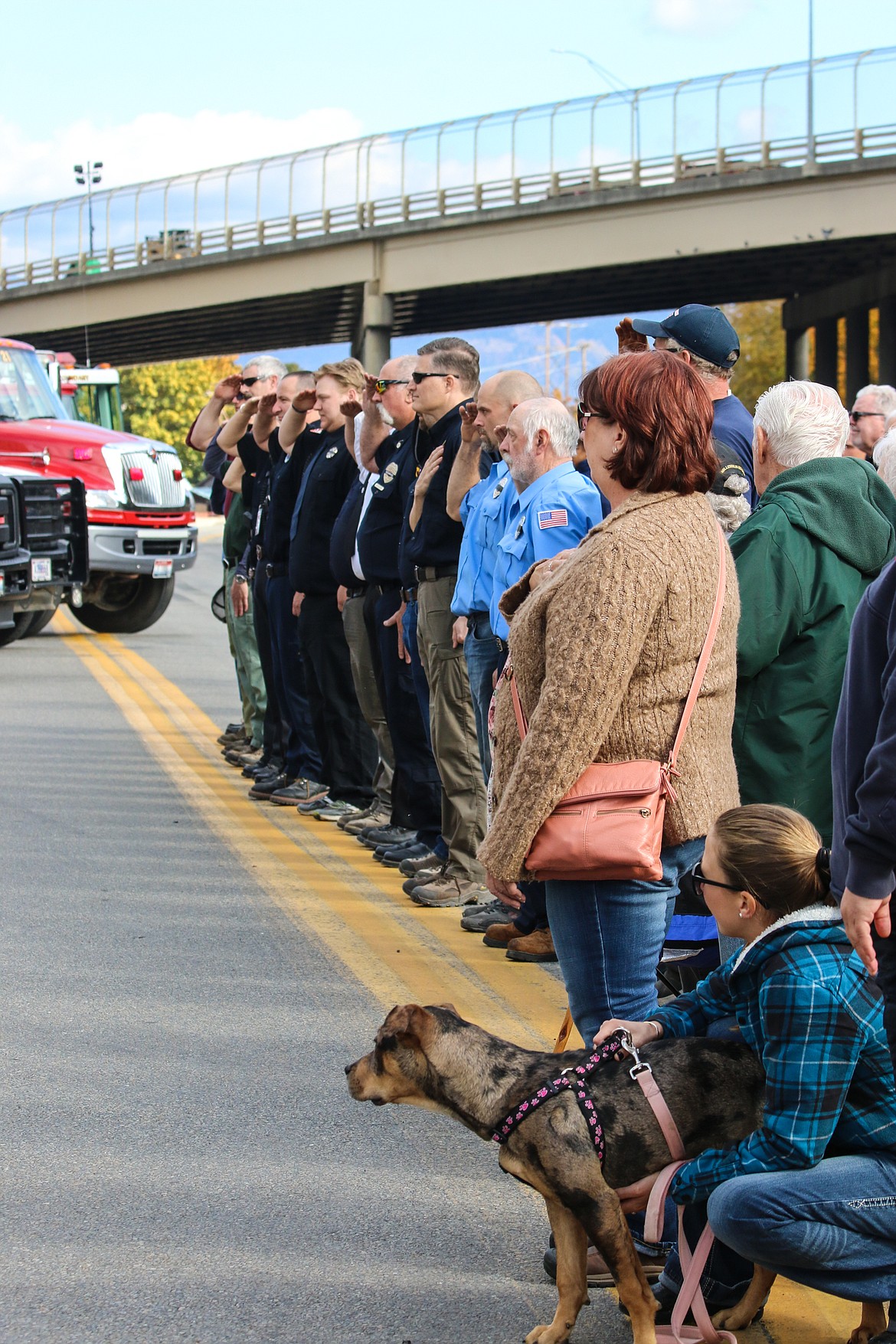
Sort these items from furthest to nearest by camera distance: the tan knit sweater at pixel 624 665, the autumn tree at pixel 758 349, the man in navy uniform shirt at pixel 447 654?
the autumn tree at pixel 758 349, the man in navy uniform shirt at pixel 447 654, the tan knit sweater at pixel 624 665

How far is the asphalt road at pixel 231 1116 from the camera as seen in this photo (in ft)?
11.0

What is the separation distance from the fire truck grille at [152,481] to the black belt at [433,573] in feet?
41.8

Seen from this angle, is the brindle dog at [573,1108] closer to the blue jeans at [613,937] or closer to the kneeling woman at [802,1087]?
the kneeling woman at [802,1087]

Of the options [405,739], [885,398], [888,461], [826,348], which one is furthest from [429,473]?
[826,348]

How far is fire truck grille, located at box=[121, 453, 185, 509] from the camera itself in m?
19.5

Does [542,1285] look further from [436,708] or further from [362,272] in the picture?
[362,272]

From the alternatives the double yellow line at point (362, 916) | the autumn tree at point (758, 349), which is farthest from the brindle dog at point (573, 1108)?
the autumn tree at point (758, 349)

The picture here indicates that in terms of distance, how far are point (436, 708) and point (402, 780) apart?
34.9 inches

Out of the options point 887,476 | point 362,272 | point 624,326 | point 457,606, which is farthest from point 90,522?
point 362,272

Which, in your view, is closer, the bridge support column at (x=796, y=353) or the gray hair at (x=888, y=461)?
the gray hair at (x=888, y=461)

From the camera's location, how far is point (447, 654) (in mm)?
7176

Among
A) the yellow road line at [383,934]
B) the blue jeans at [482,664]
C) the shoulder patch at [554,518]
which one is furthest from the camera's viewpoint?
the blue jeans at [482,664]

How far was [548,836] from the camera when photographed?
329 cm

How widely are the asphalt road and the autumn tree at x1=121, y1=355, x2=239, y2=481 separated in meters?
78.3
